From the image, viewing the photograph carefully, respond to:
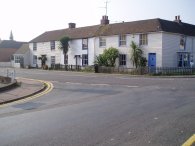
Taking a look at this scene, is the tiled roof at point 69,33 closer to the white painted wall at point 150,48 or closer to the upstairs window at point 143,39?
the white painted wall at point 150,48

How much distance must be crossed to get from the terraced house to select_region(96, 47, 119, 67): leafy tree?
1068mm

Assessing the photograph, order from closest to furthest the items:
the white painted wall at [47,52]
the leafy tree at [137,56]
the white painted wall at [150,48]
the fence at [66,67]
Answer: the white painted wall at [150,48]
the leafy tree at [137,56]
the fence at [66,67]
the white painted wall at [47,52]

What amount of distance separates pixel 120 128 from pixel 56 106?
482cm

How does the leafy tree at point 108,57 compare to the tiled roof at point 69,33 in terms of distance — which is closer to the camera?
the leafy tree at point 108,57

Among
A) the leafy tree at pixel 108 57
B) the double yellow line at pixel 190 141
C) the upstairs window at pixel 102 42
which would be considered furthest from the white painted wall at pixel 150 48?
the double yellow line at pixel 190 141

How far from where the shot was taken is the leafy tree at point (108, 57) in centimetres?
3931

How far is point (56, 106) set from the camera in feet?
41.0

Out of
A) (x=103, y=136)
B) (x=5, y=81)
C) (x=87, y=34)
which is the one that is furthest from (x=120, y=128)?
(x=87, y=34)

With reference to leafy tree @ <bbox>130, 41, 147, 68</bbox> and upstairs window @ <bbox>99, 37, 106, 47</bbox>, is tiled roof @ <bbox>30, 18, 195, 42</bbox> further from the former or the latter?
leafy tree @ <bbox>130, 41, 147, 68</bbox>

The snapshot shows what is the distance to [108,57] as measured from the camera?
3947 cm

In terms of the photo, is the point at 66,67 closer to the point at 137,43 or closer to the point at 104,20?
the point at 104,20

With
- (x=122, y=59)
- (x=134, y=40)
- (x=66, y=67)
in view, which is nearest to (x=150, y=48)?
(x=134, y=40)

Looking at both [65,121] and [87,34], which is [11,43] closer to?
[87,34]

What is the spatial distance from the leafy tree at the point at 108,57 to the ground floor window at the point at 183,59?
7762 millimetres
